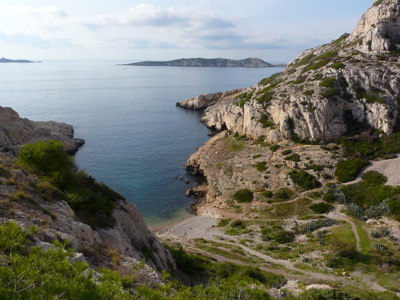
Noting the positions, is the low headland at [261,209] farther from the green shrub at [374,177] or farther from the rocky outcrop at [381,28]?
the rocky outcrop at [381,28]

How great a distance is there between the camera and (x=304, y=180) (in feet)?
166

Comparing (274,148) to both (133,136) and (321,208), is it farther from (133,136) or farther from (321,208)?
(133,136)

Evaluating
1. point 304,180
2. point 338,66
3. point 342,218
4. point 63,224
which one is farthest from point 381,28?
point 63,224

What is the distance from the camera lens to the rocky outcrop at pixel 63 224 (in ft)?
45.7

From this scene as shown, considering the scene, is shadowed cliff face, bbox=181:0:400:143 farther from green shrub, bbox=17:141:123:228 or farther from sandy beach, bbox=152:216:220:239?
green shrub, bbox=17:141:123:228

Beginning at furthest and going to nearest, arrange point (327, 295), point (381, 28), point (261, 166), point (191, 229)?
point (381, 28)
point (261, 166)
point (191, 229)
point (327, 295)

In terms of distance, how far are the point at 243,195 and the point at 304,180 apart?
11976 mm

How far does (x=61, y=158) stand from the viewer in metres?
24.0

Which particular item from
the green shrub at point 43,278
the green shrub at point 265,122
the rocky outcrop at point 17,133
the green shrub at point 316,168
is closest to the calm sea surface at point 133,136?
the rocky outcrop at point 17,133

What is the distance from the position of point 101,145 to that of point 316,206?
64916 millimetres

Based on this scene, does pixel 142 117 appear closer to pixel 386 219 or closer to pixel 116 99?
pixel 116 99

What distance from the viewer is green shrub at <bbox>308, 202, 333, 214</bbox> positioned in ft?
142

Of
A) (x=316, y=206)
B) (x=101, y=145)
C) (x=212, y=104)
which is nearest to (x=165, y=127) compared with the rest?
(x=101, y=145)

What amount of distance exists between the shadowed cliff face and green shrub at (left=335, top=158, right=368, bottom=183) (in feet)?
33.0
